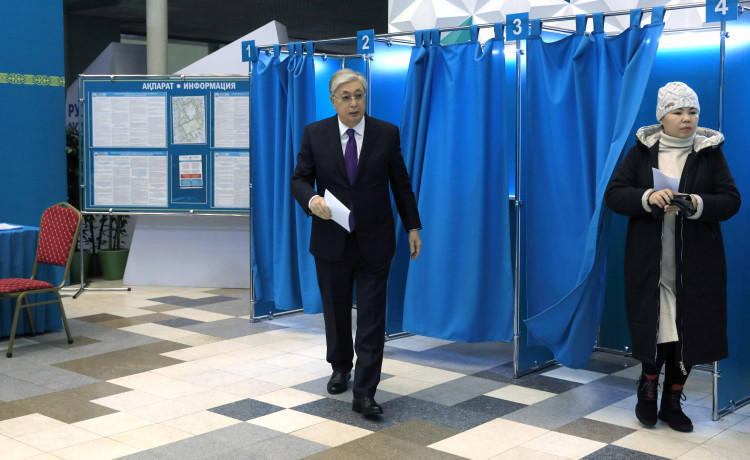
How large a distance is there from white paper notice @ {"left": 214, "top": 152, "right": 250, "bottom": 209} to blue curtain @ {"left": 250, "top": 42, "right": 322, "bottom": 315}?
1.40 m

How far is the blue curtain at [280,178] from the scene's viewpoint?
5508 mm

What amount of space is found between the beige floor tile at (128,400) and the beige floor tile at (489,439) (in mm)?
1493

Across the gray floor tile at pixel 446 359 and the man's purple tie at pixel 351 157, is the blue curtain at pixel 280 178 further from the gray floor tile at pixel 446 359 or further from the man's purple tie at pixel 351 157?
the man's purple tie at pixel 351 157

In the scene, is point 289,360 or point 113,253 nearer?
point 289,360

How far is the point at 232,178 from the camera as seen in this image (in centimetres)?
718

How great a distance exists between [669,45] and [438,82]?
127 cm

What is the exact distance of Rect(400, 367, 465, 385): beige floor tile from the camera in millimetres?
4367

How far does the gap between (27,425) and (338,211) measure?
1678mm

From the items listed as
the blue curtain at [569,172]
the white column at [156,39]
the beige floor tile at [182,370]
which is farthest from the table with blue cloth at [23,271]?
the white column at [156,39]

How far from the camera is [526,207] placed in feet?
14.0

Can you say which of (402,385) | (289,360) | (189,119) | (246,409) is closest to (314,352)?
(289,360)

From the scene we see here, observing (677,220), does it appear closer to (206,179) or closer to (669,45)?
(669,45)

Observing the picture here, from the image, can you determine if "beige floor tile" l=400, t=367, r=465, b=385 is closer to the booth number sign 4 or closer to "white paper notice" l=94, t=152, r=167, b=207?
the booth number sign 4

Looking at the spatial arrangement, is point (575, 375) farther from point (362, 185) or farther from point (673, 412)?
point (362, 185)
